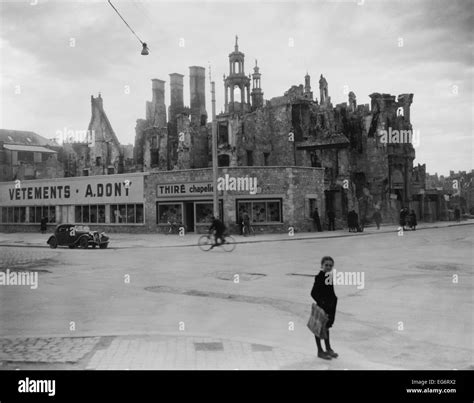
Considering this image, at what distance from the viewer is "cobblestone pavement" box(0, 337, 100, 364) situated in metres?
6.95

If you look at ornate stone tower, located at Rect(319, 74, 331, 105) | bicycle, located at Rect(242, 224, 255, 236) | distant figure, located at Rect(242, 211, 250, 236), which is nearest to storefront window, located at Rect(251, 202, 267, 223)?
bicycle, located at Rect(242, 224, 255, 236)

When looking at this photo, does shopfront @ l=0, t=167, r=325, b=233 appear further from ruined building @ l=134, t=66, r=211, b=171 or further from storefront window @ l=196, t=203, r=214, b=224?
ruined building @ l=134, t=66, r=211, b=171

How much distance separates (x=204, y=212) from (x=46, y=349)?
28.7 meters

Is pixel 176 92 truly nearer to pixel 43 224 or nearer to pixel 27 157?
pixel 27 157

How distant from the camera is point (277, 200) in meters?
35.0

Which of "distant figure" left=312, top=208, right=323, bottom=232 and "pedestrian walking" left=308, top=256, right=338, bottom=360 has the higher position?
"distant figure" left=312, top=208, right=323, bottom=232

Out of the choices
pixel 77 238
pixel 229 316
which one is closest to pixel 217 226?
pixel 77 238

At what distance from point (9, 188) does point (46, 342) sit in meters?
42.0

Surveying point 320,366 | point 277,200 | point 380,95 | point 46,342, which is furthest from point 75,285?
point 380,95

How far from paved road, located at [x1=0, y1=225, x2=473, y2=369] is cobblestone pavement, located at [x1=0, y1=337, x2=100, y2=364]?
0.7 inches

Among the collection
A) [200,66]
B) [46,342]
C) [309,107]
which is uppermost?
[200,66]

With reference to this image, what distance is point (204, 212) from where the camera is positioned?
3606 cm

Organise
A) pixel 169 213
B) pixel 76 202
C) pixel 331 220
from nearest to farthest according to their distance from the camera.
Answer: pixel 331 220, pixel 169 213, pixel 76 202
